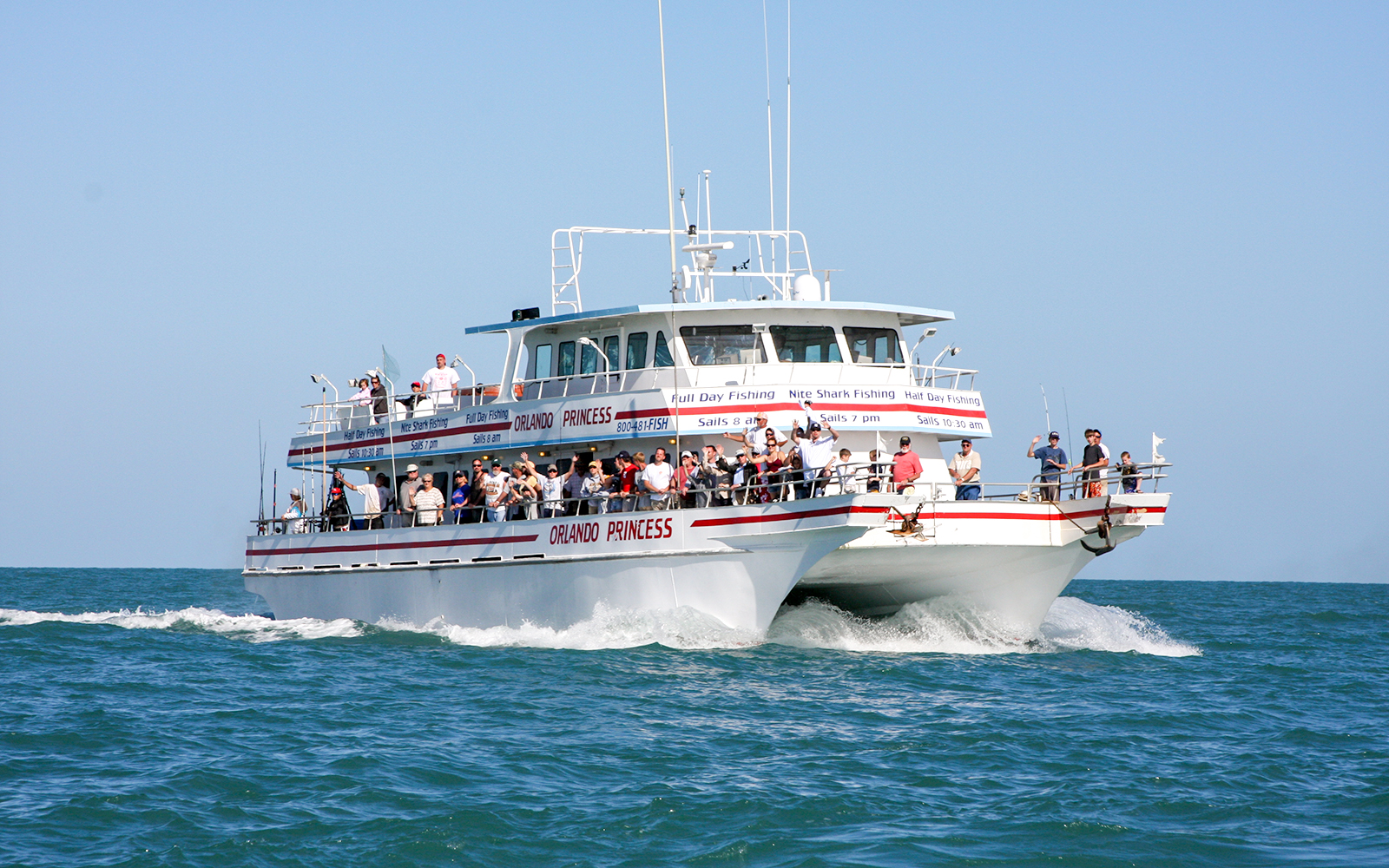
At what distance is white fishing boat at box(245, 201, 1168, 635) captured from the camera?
1675 centimetres

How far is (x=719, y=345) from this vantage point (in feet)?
62.8

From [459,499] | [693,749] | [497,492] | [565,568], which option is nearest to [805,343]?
[565,568]

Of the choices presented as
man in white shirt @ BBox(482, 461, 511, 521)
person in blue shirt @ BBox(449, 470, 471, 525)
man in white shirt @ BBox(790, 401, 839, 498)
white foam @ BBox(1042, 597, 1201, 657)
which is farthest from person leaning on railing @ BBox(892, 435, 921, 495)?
person in blue shirt @ BBox(449, 470, 471, 525)

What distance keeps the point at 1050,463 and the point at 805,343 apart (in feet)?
12.3

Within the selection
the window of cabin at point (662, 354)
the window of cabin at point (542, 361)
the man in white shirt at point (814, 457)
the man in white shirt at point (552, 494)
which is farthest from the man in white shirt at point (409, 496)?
the man in white shirt at point (814, 457)

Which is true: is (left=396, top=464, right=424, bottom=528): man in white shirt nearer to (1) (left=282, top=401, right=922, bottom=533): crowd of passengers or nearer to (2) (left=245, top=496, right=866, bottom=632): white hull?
(1) (left=282, top=401, right=922, bottom=533): crowd of passengers

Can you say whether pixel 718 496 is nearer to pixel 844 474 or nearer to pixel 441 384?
pixel 844 474

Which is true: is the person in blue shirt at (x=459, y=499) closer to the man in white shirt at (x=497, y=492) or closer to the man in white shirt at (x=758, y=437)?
the man in white shirt at (x=497, y=492)

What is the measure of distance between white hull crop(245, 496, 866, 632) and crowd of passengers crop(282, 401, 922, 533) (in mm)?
306

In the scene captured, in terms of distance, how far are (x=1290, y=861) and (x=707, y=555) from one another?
29.3ft

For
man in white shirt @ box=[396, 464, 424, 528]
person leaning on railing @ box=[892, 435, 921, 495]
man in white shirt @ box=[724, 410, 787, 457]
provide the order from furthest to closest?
man in white shirt @ box=[396, 464, 424, 528]
man in white shirt @ box=[724, 410, 787, 457]
person leaning on railing @ box=[892, 435, 921, 495]

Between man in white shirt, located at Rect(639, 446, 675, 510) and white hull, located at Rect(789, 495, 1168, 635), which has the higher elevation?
man in white shirt, located at Rect(639, 446, 675, 510)

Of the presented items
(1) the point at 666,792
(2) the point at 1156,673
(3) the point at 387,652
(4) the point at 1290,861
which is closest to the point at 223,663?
(3) the point at 387,652

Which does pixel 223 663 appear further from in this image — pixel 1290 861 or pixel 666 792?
pixel 1290 861
